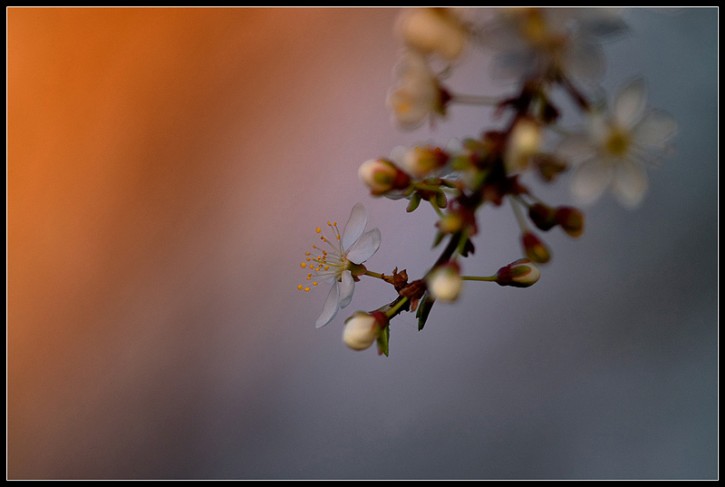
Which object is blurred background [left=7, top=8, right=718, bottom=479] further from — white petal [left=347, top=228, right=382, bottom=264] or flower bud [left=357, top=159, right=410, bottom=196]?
flower bud [left=357, top=159, right=410, bottom=196]

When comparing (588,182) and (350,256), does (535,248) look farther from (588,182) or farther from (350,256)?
(350,256)

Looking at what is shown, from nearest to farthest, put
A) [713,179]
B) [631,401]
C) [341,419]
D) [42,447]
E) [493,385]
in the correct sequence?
[713,179], [631,401], [493,385], [341,419], [42,447]

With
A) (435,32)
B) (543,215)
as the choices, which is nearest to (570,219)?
(543,215)

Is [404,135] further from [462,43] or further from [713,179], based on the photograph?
[462,43]

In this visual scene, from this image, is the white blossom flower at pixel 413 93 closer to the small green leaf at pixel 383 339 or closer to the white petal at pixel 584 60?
the white petal at pixel 584 60

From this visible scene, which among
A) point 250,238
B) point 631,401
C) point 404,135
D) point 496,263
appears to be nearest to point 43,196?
point 250,238
